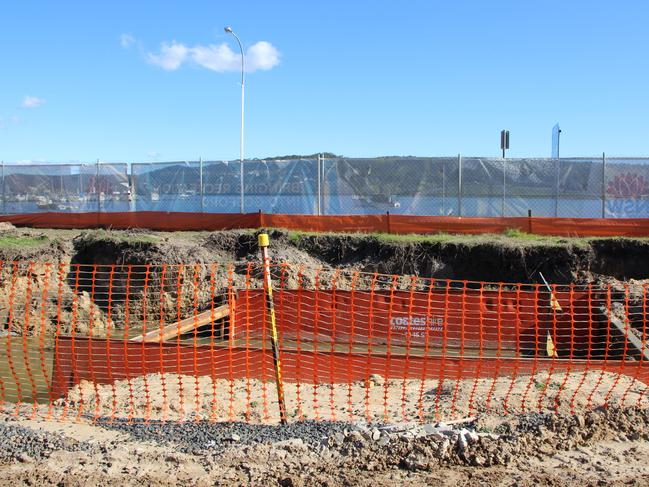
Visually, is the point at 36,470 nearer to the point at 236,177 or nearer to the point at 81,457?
the point at 81,457

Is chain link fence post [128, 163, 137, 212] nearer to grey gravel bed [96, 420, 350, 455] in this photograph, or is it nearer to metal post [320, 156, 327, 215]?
metal post [320, 156, 327, 215]

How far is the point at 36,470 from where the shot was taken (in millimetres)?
4785

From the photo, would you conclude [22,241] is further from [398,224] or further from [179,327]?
[398,224]

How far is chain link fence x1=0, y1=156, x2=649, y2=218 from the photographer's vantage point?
17500mm

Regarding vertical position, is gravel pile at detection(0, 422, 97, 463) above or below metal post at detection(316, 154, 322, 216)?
below

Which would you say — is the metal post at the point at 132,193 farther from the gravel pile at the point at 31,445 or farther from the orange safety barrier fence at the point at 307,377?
the gravel pile at the point at 31,445

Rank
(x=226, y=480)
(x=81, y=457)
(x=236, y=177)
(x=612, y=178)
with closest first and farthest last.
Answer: (x=226, y=480) < (x=81, y=457) < (x=612, y=178) < (x=236, y=177)

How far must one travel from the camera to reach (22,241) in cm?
1644

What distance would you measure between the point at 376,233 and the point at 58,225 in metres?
10.6

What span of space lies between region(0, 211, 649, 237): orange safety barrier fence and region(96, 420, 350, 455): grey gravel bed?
39.0 feet

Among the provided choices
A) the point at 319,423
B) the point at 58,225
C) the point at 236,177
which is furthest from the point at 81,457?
the point at 58,225

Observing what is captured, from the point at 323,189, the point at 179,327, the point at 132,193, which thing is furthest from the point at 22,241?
the point at 179,327

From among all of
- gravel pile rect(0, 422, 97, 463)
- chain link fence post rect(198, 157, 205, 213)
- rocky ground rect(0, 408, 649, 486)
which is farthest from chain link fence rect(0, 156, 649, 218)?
gravel pile rect(0, 422, 97, 463)

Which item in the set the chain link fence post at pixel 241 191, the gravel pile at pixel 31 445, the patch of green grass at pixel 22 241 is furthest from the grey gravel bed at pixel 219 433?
the chain link fence post at pixel 241 191
